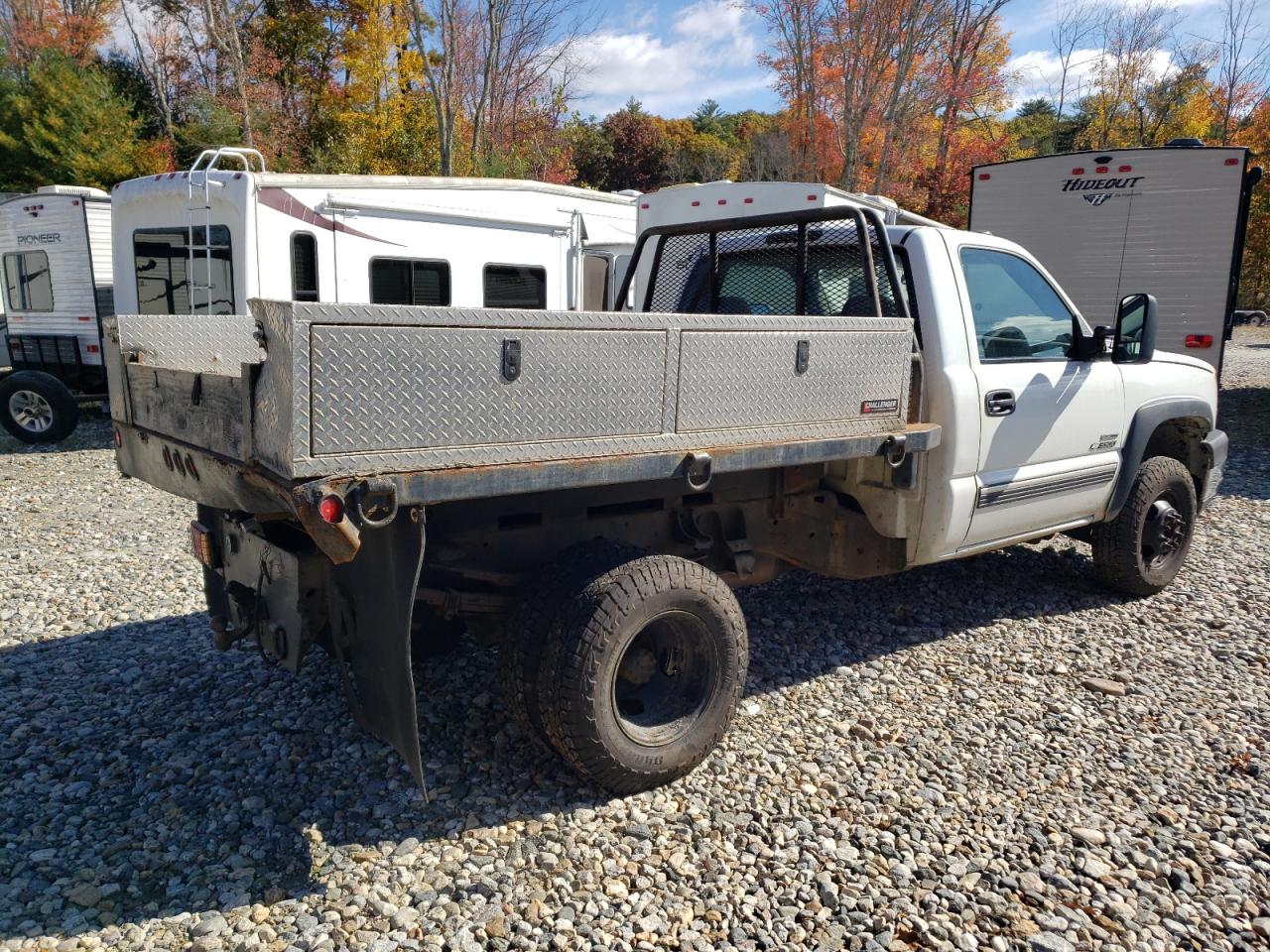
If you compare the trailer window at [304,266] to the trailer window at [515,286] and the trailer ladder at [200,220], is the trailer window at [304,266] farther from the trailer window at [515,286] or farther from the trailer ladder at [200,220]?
the trailer window at [515,286]

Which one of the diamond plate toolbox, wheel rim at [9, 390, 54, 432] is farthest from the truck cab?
wheel rim at [9, 390, 54, 432]

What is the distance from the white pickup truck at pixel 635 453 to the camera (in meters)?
2.71

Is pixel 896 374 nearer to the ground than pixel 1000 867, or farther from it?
farther from it

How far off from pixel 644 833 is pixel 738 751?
2.33 feet

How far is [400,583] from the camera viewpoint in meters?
2.85

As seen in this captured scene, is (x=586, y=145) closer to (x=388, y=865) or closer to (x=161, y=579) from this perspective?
(x=161, y=579)

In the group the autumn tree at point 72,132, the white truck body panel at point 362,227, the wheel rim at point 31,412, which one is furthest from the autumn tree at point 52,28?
the white truck body panel at point 362,227

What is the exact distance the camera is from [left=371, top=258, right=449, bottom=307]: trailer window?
977cm

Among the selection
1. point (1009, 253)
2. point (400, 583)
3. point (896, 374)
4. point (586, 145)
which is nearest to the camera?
point (400, 583)

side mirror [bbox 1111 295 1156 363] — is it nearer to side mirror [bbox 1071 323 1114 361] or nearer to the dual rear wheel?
side mirror [bbox 1071 323 1114 361]

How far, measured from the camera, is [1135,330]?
16.4 feet

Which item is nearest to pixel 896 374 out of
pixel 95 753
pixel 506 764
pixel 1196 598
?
pixel 506 764

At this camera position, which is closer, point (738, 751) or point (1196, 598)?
point (738, 751)

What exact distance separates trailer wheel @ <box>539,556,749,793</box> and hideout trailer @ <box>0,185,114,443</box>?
35.7 ft
